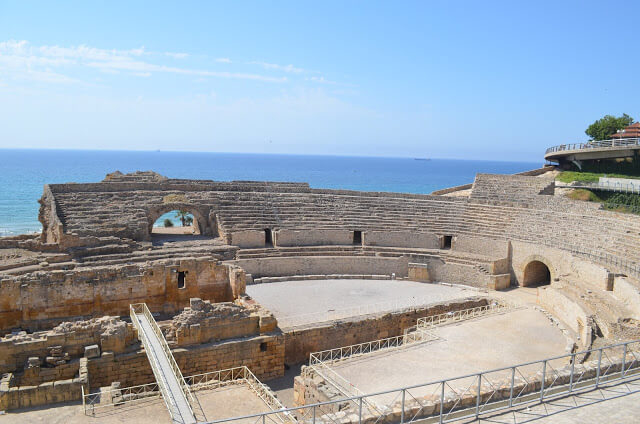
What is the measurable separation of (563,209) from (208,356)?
795 inches

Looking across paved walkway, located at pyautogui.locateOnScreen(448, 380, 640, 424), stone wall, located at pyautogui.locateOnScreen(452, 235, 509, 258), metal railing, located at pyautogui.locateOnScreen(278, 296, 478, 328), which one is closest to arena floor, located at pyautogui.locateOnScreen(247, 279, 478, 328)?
metal railing, located at pyautogui.locateOnScreen(278, 296, 478, 328)

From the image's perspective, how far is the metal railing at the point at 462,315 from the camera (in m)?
18.0

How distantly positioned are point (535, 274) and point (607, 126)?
22149mm

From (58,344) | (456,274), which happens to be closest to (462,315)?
(456,274)

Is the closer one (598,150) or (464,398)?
(464,398)

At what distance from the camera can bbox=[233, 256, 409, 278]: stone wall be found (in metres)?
23.6

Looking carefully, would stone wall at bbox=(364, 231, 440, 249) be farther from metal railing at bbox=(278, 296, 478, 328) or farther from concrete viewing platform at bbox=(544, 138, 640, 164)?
concrete viewing platform at bbox=(544, 138, 640, 164)

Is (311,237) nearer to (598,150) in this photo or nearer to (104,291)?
(104,291)

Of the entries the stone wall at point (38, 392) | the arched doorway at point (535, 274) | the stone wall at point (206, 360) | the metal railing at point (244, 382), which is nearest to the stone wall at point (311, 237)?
the arched doorway at point (535, 274)

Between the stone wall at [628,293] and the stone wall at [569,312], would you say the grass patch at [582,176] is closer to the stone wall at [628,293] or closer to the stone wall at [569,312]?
the stone wall at [569,312]

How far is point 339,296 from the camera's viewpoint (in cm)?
2120

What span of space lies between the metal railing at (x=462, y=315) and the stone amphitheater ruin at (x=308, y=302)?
118 millimetres

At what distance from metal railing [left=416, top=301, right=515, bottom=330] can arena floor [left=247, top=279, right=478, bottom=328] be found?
1.38 metres

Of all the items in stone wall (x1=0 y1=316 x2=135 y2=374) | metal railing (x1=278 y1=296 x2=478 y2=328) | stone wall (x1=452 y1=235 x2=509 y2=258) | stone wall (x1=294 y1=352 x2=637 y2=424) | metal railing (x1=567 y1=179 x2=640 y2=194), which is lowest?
metal railing (x1=278 y1=296 x2=478 y2=328)
